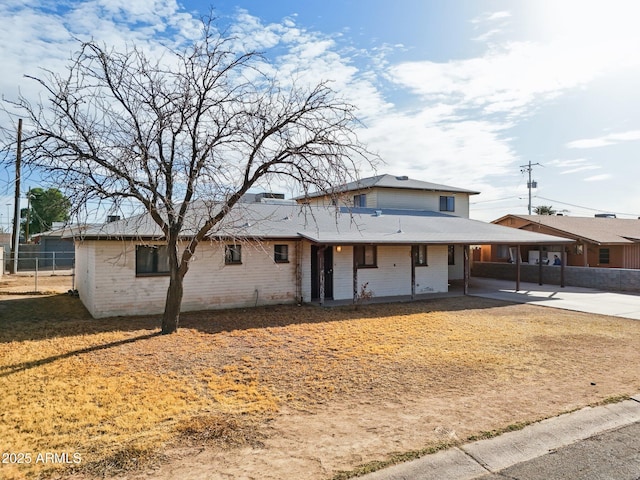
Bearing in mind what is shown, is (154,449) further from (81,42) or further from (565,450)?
(81,42)

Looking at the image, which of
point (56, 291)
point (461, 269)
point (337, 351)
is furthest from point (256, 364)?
point (461, 269)

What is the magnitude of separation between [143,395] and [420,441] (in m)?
3.86

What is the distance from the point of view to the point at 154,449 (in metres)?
4.36

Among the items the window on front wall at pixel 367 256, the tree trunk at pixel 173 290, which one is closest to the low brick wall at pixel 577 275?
the window on front wall at pixel 367 256

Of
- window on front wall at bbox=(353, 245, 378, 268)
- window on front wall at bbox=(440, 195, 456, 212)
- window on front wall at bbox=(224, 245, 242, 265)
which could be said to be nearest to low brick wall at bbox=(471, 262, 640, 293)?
window on front wall at bbox=(440, 195, 456, 212)

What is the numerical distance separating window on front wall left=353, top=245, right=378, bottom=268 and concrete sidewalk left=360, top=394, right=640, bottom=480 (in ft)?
35.9

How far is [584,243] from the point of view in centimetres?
2338

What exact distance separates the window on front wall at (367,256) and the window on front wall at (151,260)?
7083 mm

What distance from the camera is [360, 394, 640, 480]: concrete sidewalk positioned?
4.05m

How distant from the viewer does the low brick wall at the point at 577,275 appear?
1920 centimetres

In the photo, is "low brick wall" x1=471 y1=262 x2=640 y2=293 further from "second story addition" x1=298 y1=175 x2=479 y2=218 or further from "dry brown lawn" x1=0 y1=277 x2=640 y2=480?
"dry brown lawn" x1=0 y1=277 x2=640 y2=480

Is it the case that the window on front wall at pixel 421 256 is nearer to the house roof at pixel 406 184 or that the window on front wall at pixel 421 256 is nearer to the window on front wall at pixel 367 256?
the window on front wall at pixel 367 256

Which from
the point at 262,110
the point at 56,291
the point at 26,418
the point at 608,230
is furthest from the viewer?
the point at 608,230

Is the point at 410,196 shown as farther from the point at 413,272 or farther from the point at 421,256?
the point at 413,272
